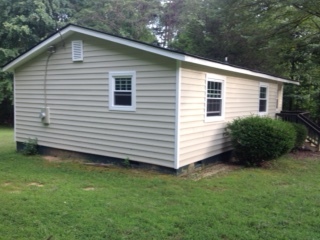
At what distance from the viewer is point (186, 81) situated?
6.53 meters

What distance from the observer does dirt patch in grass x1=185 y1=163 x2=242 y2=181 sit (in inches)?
261

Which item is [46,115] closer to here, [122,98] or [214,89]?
[122,98]

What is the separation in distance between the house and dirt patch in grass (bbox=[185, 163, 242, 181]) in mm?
231

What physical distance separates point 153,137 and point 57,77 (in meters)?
3.61

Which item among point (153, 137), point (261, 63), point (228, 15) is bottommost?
point (153, 137)

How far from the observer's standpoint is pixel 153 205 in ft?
15.0

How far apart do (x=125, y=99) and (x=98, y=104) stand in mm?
864

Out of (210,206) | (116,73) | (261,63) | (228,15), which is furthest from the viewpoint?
(261,63)

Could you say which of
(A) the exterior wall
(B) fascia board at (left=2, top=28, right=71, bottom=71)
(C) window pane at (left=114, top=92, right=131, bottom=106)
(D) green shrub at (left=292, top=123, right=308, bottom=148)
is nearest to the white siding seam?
(A) the exterior wall

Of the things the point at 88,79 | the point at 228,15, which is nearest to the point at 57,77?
the point at 88,79

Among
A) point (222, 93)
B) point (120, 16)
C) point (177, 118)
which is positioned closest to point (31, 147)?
point (177, 118)

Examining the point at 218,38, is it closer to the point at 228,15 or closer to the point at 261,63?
the point at 261,63

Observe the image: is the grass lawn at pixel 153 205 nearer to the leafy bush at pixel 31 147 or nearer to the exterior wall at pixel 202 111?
the exterior wall at pixel 202 111

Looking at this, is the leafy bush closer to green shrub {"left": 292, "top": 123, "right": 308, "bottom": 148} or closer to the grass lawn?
the grass lawn
